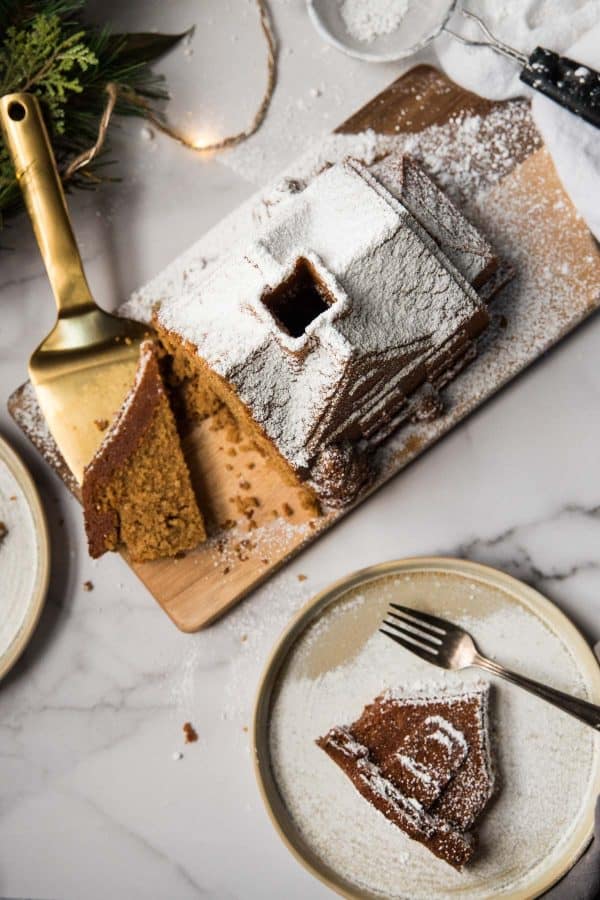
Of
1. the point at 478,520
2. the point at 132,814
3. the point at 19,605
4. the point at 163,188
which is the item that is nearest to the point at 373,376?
the point at 478,520

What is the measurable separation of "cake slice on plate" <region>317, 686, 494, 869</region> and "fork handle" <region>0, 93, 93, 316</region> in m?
1.20

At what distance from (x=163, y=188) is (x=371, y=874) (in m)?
1.72

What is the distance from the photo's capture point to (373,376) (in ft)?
5.92

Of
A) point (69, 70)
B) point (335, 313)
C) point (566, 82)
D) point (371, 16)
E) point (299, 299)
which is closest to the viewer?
point (335, 313)

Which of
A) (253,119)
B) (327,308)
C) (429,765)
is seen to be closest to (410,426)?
(327,308)

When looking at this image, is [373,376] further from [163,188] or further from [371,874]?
[371,874]

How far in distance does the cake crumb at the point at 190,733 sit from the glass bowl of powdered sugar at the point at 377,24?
1.68 metres

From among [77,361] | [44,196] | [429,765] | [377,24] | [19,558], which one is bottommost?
[429,765]

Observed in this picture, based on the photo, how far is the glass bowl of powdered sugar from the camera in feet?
6.89

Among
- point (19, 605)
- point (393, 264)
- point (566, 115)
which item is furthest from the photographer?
→ point (19, 605)

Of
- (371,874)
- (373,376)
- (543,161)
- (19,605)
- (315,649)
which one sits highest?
(543,161)

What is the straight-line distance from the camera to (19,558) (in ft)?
7.13

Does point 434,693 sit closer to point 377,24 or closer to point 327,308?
point 327,308

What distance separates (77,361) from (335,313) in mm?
724
